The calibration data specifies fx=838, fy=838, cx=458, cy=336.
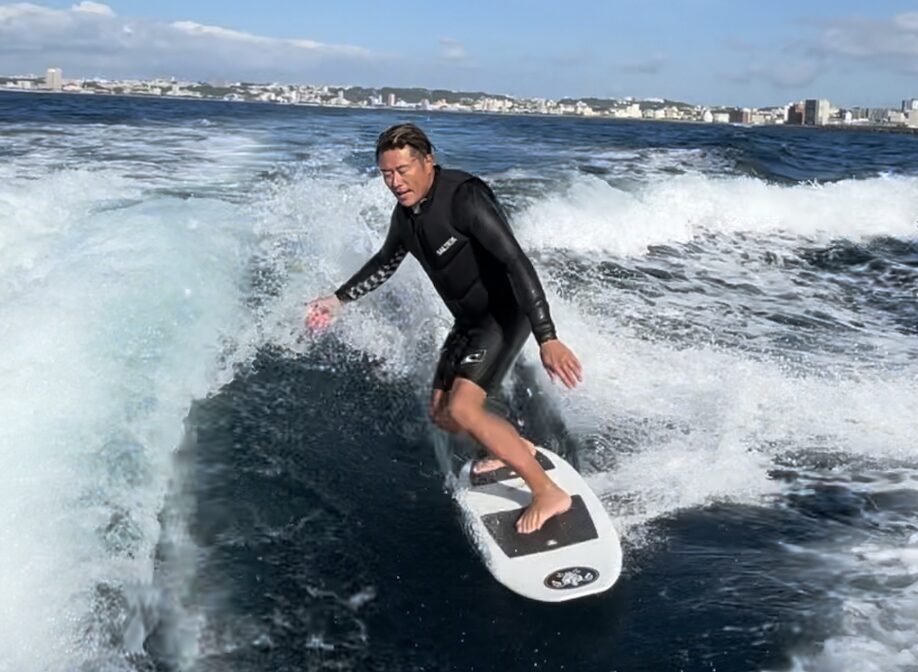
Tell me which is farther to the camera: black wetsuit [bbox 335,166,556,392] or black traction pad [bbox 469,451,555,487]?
black traction pad [bbox 469,451,555,487]

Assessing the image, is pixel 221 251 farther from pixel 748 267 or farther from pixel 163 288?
pixel 748 267

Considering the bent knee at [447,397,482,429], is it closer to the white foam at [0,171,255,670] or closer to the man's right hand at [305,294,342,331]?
the man's right hand at [305,294,342,331]

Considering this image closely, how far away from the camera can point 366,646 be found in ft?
11.7

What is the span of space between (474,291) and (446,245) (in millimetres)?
307

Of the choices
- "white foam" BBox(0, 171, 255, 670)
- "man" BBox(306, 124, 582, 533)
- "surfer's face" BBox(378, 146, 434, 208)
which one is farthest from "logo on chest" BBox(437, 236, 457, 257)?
"white foam" BBox(0, 171, 255, 670)

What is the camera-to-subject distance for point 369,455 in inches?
215

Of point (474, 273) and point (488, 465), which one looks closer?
point (474, 273)

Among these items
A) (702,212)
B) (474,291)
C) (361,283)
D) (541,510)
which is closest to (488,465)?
(541,510)

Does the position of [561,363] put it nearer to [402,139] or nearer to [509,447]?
[509,447]

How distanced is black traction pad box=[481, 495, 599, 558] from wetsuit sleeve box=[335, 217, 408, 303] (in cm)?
156

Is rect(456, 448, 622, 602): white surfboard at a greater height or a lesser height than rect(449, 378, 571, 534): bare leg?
lesser

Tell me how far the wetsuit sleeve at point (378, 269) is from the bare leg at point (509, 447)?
3.05ft

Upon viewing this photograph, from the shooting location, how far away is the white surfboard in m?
3.96

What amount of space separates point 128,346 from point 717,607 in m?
3.90
